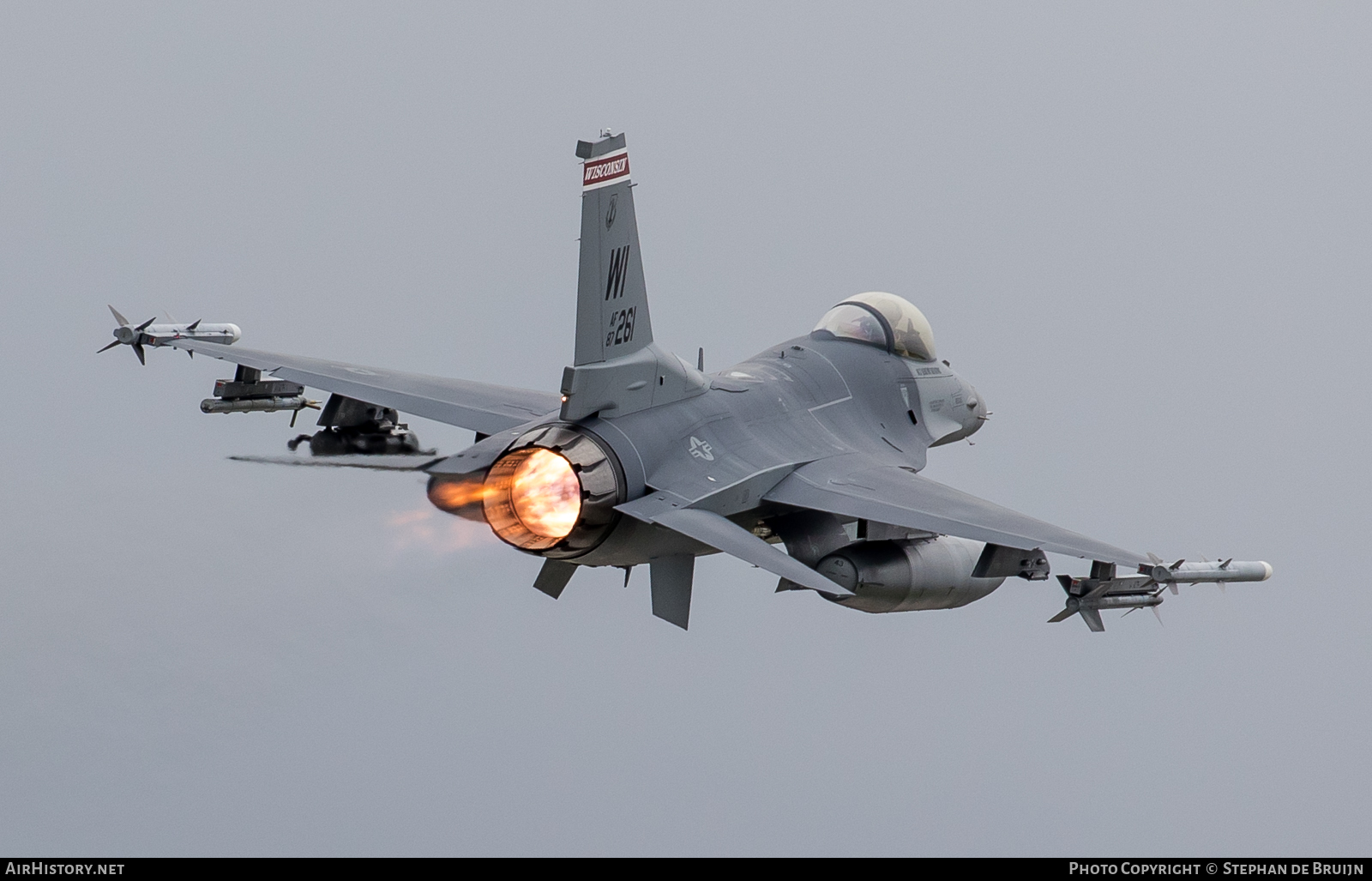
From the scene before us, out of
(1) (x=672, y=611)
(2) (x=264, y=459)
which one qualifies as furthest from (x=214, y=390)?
(1) (x=672, y=611)

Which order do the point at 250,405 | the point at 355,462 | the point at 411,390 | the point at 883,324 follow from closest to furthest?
1. the point at 355,462
2. the point at 411,390
3. the point at 250,405
4. the point at 883,324

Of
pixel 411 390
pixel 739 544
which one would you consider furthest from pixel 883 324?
pixel 739 544

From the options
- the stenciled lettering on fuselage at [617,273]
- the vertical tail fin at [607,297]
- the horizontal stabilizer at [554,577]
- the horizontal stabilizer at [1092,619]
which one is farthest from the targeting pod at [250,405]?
the horizontal stabilizer at [1092,619]

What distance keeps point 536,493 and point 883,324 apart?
7.59 meters

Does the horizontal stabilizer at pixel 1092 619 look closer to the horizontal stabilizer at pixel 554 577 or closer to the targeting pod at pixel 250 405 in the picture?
the horizontal stabilizer at pixel 554 577

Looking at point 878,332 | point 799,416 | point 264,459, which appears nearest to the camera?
point 264,459

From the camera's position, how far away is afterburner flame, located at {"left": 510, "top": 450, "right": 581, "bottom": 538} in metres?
20.5

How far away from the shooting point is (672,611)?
21.5m

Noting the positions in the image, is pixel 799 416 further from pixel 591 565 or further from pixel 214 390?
pixel 214 390

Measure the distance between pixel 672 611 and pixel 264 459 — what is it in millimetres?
4568

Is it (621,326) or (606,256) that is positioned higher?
(606,256)

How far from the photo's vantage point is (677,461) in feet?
70.6

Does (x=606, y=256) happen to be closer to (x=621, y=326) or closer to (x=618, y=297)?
(x=618, y=297)

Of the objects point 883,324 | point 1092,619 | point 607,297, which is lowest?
point 1092,619
